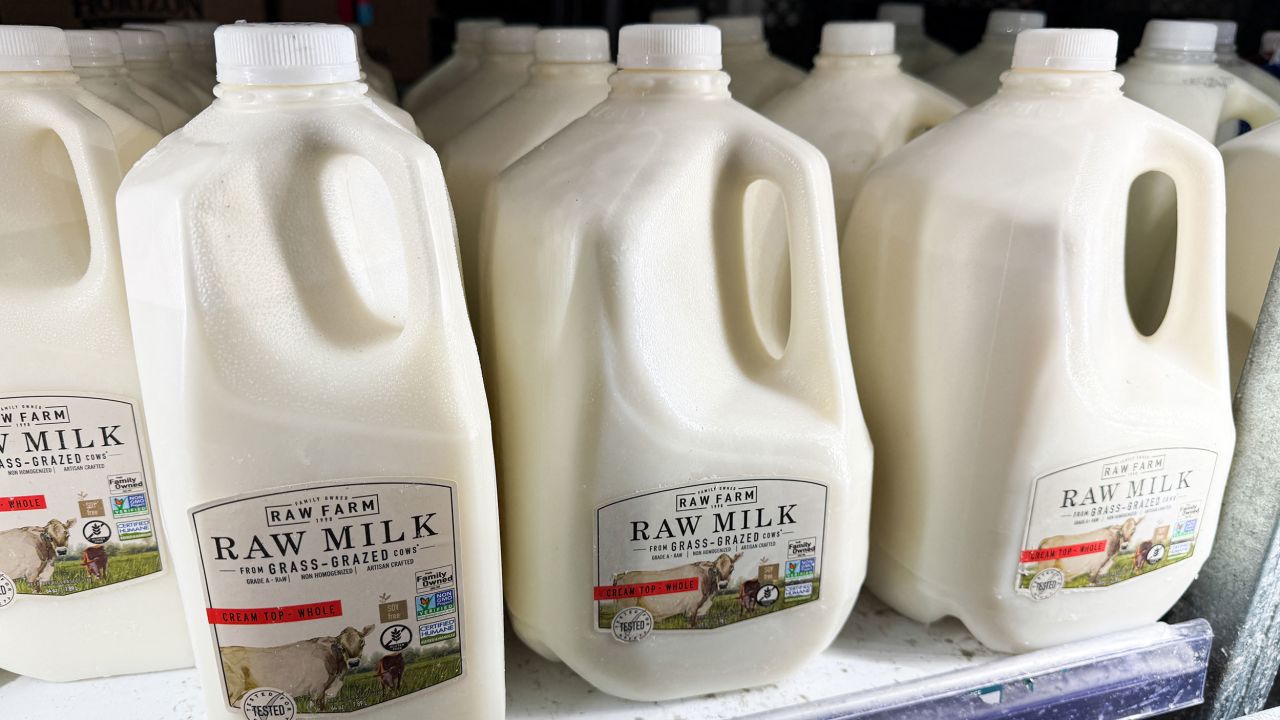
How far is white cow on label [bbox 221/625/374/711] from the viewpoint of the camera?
2.05ft

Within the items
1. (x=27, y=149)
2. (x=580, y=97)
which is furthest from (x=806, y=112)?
(x=27, y=149)

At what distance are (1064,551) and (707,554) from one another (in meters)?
0.30

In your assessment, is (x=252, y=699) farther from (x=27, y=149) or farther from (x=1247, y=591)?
(x=1247, y=591)

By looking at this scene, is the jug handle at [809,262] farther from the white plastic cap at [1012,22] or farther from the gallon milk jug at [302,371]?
the white plastic cap at [1012,22]

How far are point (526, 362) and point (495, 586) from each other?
0.51 feet

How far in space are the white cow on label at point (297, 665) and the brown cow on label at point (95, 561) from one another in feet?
0.44

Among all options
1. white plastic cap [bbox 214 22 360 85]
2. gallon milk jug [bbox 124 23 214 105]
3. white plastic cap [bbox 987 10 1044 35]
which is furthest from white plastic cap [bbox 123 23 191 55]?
white plastic cap [bbox 987 10 1044 35]

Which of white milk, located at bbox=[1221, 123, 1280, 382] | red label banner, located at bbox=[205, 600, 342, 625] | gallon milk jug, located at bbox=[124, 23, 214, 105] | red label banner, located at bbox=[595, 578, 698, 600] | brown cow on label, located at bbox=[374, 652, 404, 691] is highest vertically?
gallon milk jug, located at bbox=[124, 23, 214, 105]

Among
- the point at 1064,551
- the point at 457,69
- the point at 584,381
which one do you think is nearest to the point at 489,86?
the point at 457,69

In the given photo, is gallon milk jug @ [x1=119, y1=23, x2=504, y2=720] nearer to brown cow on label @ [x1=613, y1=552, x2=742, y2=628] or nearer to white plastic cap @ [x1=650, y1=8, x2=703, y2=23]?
brown cow on label @ [x1=613, y1=552, x2=742, y2=628]

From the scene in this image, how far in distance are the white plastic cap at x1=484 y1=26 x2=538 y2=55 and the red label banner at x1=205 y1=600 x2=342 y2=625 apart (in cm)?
63

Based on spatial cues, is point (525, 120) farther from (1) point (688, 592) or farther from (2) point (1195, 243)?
(2) point (1195, 243)

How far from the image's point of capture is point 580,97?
0.85 m

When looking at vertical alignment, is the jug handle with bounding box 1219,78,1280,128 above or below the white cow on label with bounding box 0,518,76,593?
above
